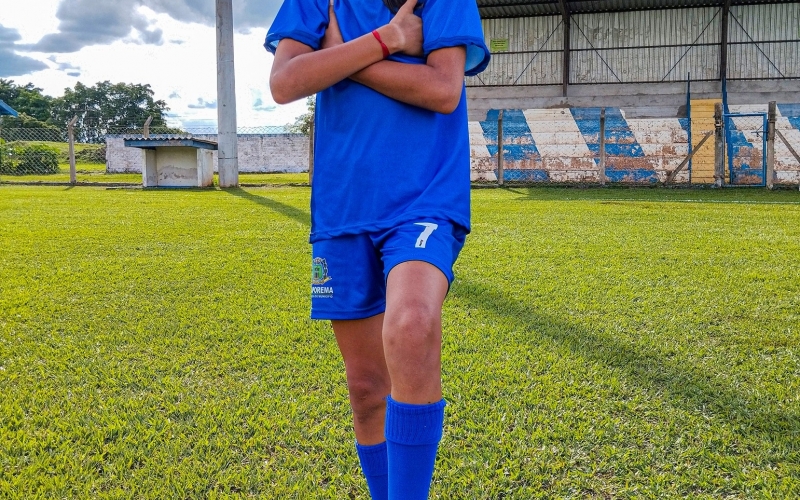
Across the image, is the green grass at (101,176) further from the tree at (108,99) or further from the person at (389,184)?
the tree at (108,99)

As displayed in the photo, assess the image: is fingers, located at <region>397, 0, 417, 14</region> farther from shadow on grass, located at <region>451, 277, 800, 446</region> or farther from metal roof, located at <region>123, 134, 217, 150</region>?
metal roof, located at <region>123, 134, 217, 150</region>

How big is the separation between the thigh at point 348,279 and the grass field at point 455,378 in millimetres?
674

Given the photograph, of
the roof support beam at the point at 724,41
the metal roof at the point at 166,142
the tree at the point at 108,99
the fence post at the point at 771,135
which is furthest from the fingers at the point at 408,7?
the tree at the point at 108,99

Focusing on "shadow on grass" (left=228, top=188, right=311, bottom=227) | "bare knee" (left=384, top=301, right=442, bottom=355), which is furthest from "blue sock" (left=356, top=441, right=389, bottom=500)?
"shadow on grass" (left=228, top=188, right=311, bottom=227)

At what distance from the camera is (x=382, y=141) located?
1.52 meters

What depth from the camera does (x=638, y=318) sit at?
404 centimetres

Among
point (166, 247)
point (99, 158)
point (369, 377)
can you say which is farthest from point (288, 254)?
point (99, 158)

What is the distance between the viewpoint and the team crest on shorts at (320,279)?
5.26ft

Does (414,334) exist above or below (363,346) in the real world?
above

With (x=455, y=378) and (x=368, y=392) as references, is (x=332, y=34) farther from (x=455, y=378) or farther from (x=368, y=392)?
(x=455, y=378)

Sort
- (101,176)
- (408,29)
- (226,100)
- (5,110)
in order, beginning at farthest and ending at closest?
(5,110) < (101,176) < (226,100) < (408,29)

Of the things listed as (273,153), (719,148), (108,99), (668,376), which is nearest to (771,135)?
(719,148)

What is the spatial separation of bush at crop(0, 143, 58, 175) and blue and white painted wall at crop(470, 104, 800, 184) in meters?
17.1

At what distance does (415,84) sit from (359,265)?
41 cm
